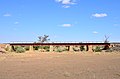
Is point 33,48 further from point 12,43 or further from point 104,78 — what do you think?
point 104,78

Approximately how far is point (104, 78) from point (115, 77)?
1017 millimetres

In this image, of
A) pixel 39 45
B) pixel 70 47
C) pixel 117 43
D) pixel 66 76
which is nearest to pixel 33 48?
pixel 39 45

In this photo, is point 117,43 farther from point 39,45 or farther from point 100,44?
point 39,45

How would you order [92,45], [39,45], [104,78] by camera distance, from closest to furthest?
[104,78] → [92,45] → [39,45]

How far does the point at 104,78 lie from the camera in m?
22.9

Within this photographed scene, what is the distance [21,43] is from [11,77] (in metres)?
82.0

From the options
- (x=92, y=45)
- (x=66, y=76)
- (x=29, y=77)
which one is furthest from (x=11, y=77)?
(x=92, y=45)

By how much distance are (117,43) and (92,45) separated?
47.8 feet

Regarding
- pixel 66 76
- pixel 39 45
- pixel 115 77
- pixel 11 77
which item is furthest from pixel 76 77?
pixel 39 45

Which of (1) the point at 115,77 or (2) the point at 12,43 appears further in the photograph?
(2) the point at 12,43

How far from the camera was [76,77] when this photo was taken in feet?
76.9

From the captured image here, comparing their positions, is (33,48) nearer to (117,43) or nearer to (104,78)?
(117,43)

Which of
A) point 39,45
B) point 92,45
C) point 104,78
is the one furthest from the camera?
point 39,45

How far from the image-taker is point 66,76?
24.0 meters
